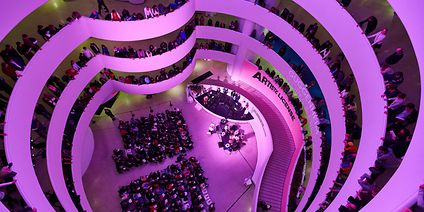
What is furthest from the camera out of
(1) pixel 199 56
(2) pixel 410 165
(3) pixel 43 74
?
(1) pixel 199 56

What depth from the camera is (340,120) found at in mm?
11805

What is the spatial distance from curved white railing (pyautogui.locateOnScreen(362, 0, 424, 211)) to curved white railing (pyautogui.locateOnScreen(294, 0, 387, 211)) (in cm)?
125

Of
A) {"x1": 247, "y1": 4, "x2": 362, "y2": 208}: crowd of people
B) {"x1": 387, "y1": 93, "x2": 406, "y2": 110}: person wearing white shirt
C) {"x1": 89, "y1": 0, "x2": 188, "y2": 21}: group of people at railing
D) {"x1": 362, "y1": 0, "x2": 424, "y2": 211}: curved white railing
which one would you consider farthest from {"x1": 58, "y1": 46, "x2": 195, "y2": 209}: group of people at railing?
{"x1": 387, "y1": 93, "x2": 406, "y2": 110}: person wearing white shirt

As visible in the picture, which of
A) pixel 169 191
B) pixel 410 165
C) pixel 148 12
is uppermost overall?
pixel 148 12

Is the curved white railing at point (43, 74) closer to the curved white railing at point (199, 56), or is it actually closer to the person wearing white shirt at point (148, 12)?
the person wearing white shirt at point (148, 12)

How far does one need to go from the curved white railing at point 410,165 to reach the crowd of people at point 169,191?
11734 mm

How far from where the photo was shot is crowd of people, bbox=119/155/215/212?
17547 millimetres

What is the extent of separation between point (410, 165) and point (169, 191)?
13997 mm

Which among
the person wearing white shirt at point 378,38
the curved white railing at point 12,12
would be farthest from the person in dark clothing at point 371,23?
the curved white railing at point 12,12

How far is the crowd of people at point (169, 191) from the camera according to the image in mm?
17547

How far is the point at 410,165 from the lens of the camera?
23.1ft

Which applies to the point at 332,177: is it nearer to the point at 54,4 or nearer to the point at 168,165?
the point at 168,165

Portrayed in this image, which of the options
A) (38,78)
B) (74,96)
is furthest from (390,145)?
(74,96)

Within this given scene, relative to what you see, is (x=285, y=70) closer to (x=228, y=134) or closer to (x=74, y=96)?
(x=228, y=134)
